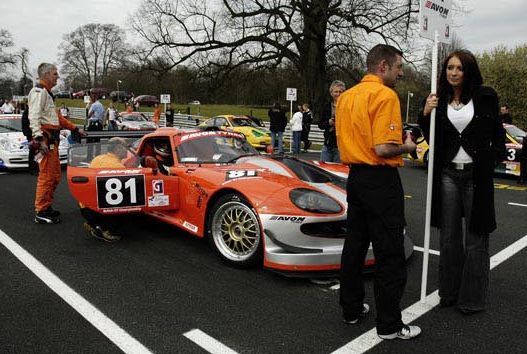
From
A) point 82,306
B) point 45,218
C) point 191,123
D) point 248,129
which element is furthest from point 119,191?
point 191,123

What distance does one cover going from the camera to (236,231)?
161 inches

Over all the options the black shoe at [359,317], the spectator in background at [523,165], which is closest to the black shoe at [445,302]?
the black shoe at [359,317]

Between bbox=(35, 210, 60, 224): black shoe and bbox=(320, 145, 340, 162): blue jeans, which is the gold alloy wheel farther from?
bbox=(320, 145, 340, 162): blue jeans

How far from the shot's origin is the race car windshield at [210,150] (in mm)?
5020

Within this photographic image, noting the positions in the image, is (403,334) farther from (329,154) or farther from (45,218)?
(329,154)

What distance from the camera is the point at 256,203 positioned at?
151 inches

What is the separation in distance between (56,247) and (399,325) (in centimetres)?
345

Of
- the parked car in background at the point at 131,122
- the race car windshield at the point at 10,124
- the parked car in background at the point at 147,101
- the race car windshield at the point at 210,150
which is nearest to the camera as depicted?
the race car windshield at the point at 210,150

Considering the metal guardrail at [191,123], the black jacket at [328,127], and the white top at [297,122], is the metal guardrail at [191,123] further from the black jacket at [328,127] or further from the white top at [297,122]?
the black jacket at [328,127]

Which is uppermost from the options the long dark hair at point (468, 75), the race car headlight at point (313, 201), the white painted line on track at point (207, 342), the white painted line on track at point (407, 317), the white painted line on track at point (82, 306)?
the long dark hair at point (468, 75)

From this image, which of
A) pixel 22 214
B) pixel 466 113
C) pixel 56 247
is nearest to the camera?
pixel 466 113

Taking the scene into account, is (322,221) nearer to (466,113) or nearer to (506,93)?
(466,113)

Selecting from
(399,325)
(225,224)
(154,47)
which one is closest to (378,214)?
(399,325)

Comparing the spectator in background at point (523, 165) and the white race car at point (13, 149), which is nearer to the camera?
the spectator in background at point (523, 165)
